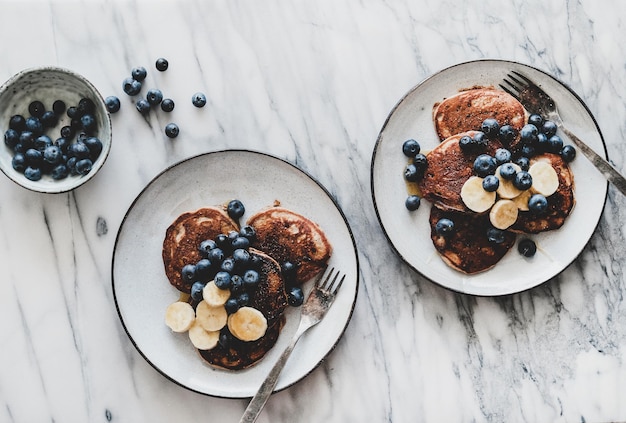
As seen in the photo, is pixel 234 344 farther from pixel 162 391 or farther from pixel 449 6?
pixel 449 6

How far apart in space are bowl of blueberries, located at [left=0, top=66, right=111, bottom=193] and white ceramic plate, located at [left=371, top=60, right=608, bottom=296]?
78cm

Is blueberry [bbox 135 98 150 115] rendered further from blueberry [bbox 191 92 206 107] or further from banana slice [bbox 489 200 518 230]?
banana slice [bbox 489 200 518 230]

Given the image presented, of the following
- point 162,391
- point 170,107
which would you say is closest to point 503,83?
point 170,107

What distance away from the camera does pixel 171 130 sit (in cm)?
186

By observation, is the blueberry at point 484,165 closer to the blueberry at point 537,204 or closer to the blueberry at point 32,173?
the blueberry at point 537,204

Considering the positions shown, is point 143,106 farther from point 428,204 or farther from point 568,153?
point 568,153

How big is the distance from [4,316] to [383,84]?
4.21 ft

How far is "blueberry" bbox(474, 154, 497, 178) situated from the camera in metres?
1.74

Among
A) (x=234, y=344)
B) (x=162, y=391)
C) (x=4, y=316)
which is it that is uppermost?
(x=4, y=316)

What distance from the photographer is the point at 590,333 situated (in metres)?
1.93

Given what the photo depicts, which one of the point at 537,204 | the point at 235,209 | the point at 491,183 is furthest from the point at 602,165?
the point at 235,209

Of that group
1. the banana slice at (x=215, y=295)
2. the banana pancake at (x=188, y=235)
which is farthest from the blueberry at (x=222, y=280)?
the banana pancake at (x=188, y=235)

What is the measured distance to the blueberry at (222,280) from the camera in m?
1.68

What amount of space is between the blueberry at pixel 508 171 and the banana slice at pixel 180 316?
907mm
